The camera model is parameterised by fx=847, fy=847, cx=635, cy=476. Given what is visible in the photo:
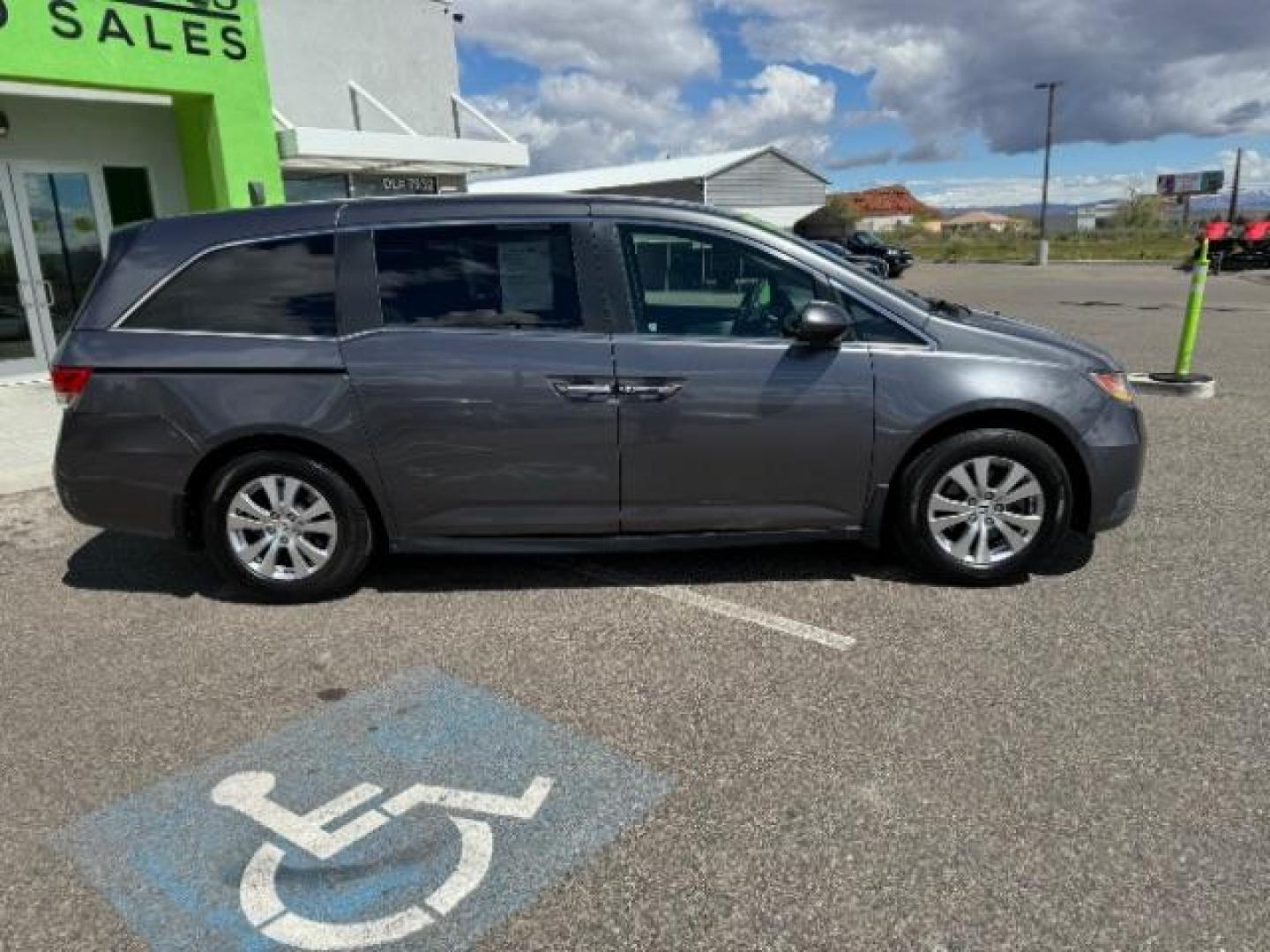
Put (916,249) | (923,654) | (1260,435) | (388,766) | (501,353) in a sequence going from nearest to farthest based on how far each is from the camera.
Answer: (388,766)
(923,654)
(501,353)
(1260,435)
(916,249)

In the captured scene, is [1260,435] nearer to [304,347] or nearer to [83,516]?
[304,347]

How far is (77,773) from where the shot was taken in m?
2.72

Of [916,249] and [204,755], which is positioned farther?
[916,249]

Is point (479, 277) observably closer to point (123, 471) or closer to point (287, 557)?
point (287, 557)

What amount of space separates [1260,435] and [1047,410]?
397 centimetres

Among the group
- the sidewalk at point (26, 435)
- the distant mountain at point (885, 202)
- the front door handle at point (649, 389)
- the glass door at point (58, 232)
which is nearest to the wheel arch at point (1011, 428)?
the front door handle at point (649, 389)

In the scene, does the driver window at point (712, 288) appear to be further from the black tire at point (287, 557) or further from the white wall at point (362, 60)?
the white wall at point (362, 60)

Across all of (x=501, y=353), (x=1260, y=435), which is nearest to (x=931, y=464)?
(x=501, y=353)

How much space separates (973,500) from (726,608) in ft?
4.06

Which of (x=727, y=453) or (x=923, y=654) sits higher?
(x=727, y=453)

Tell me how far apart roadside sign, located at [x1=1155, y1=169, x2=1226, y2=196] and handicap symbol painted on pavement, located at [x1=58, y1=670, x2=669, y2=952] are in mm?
66311

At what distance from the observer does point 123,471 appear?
3836 mm

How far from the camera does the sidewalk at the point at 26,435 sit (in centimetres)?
591

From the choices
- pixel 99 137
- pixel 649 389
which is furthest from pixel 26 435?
pixel 649 389
